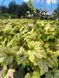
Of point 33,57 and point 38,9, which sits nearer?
point 33,57

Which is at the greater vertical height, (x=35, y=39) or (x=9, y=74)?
(x=35, y=39)

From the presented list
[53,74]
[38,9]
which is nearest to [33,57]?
[53,74]

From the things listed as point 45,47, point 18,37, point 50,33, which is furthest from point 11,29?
point 45,47

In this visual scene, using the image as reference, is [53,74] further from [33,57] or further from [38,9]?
[38,9]

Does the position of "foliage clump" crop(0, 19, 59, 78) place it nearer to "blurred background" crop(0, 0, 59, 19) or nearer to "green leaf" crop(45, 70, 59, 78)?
"green leaf" crop(45, 70, 59, 78)

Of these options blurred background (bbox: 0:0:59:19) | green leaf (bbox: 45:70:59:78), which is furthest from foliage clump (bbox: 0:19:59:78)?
blurred background (bbox: 0:0:59:19)

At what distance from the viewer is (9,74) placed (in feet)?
8.35

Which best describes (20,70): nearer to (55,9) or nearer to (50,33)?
(50,33)

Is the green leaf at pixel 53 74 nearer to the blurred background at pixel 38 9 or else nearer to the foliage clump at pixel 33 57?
the foliage clump at pixel 33 57

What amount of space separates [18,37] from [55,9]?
6.51 m

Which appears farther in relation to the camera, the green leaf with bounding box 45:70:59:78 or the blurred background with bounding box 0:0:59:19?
the blurred background with bounding box 0:0:59:19

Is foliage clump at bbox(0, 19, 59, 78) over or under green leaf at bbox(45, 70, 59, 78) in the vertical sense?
over

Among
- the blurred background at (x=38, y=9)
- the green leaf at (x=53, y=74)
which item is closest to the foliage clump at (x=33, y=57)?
the green leaf at (x=53, y=74)

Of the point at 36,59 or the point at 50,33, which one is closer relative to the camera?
the point at 36,59
